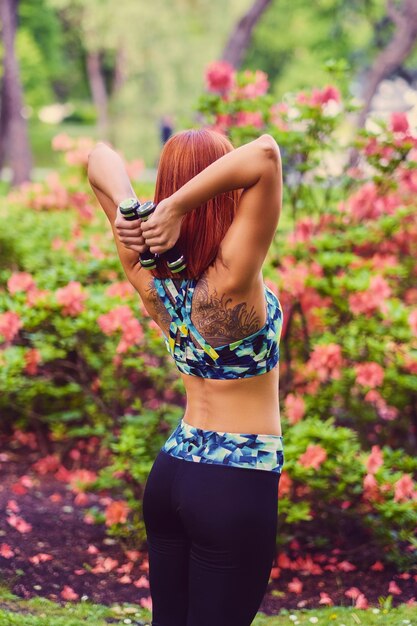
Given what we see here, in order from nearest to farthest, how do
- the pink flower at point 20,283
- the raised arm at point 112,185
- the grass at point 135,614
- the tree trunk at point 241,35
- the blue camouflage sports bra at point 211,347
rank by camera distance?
the blue camouflage sports bra at point 211,347, the raised arm at point 112,185, the grass at point 135,614, the pink flower at point 20,283, the tree trunk at point 241,35

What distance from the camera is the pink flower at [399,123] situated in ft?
16.9

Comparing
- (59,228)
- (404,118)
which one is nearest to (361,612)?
(404,118)

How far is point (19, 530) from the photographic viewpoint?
466 centimetres

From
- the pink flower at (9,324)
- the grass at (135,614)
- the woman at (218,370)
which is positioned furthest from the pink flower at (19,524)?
the woman at (218,370)

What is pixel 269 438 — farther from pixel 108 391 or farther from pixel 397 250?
pixel 397 250

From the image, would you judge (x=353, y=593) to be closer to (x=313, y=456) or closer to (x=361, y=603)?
(x=361, y=603)

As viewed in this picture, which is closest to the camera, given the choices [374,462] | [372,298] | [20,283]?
[374,462]

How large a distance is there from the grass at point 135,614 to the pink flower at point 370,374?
119 centimetres

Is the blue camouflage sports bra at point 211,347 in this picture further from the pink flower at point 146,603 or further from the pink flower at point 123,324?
the pink flower at point 123,324

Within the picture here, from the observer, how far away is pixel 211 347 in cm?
220

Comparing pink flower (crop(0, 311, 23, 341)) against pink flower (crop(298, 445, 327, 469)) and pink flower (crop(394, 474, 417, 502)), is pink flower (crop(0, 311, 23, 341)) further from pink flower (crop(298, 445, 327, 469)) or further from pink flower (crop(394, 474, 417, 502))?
pink flower (crop(394, 474, 417, 502))

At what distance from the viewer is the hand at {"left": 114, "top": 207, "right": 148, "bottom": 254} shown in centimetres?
215

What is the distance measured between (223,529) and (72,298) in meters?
2.83

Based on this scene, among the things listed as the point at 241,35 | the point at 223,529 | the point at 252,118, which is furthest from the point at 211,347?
the point at 241,35
